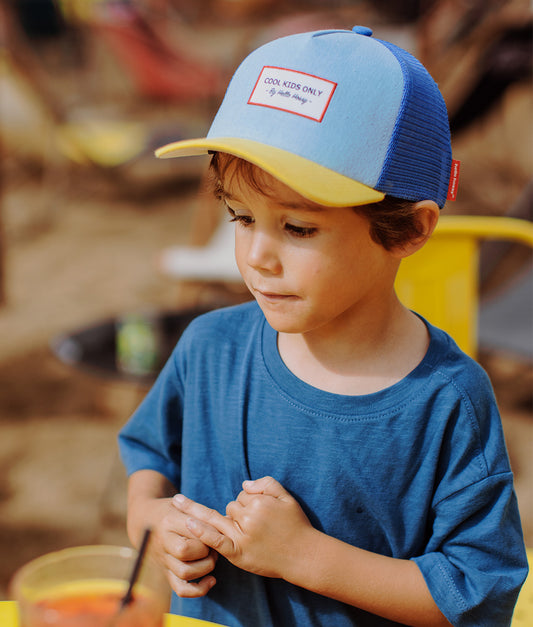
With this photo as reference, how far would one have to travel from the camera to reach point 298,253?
72cm

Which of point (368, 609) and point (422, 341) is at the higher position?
point (422, 341)

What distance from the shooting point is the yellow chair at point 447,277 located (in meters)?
1.79

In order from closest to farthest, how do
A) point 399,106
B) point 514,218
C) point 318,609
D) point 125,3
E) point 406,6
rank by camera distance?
point 399,106 → point 318,609 → point 514,218 → point 125,3 → point 406,6

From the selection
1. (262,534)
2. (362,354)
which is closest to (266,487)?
(262,534)

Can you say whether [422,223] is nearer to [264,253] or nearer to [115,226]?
[264,253]

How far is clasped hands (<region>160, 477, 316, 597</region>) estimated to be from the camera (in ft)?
2.47

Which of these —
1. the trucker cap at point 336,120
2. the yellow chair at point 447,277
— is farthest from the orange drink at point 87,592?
the yellow chair at point 447,277

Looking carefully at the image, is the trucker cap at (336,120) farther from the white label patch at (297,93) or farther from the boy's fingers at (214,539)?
the boy's fingers at (214,539)

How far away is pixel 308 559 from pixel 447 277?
1196mm

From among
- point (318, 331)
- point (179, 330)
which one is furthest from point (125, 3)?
point (318, 331)

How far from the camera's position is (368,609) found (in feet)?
2.53

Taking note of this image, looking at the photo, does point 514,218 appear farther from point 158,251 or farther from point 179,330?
point 158,251

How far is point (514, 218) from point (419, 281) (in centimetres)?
75

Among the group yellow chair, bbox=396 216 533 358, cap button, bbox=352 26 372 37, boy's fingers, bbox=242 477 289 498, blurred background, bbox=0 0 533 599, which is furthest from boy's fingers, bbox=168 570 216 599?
blurred background, bbox=0 0 533 599
